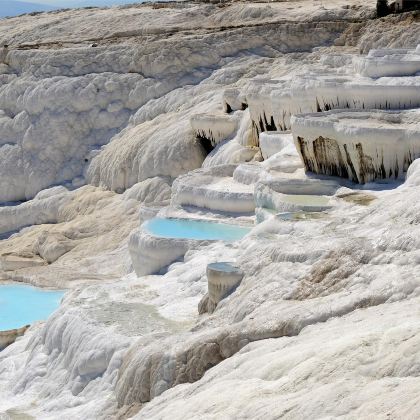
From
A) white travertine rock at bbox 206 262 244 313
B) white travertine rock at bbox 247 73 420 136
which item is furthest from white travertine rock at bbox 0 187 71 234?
white travertine rock at bbox 206 262 244 313

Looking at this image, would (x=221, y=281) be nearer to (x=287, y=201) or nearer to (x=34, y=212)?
(x=287, y=201)

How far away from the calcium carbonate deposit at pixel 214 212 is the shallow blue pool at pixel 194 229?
51 millimetres

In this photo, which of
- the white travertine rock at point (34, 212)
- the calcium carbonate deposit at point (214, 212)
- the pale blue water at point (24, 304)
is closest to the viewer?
the calcium carbonate deposit at point (214, 212)

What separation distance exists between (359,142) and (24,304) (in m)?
5.99

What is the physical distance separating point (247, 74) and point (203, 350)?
55.6 ft

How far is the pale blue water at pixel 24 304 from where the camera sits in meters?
16.5

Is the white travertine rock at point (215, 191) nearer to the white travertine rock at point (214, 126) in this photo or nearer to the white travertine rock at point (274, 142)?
the white travertine rock at point (274, 142)

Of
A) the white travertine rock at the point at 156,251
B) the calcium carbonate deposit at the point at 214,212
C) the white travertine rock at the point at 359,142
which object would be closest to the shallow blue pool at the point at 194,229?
the calcium carbonate deposit at the point at 214,212

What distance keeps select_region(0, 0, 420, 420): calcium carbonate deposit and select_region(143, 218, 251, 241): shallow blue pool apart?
0.17 ft

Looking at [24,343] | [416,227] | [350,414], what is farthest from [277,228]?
[350,414]

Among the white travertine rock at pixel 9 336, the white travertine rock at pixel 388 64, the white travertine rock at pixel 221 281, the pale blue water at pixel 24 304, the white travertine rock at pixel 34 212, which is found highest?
the white travertine rock at pixel 388 64

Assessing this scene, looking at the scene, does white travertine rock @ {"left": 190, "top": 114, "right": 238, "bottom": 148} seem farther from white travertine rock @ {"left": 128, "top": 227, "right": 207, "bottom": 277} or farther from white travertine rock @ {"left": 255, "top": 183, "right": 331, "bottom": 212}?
white travertine rock @ {"left": 255, "top": 183, "right": 331, "bottom": 212}

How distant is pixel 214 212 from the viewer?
17.3 metres

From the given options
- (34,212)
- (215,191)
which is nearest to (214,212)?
(215,191)
